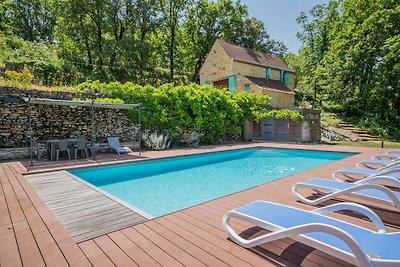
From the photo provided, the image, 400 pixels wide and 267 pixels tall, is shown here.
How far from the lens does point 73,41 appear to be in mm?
23047

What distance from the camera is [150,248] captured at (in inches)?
97.3

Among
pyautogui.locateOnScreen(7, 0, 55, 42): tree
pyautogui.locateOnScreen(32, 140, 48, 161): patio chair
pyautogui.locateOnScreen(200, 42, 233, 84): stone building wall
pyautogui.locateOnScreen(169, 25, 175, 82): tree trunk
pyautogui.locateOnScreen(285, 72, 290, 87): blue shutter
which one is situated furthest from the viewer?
pyautogui.locateOnScreen(7, 0, 55, 42): tree

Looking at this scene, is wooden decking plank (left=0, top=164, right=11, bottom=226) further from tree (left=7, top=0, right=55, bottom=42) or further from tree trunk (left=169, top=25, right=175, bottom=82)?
tree (left=7, top=0, right=55, bottom=42)

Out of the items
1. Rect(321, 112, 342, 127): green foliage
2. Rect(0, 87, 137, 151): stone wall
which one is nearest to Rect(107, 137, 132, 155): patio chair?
Rect(0, 87, 137, 151): stone wall

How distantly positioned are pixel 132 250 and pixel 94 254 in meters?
0.38

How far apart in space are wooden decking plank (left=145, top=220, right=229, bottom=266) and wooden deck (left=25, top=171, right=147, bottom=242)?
0.33 meters

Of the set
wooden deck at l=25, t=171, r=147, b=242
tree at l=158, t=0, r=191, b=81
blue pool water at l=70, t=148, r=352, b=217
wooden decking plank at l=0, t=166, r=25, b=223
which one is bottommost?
blue pool water at l=70, t=148, r=352, b=217

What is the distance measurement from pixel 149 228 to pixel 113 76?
68.1 ft

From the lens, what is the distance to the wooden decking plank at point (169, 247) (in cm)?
222

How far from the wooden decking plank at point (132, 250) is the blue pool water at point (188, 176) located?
194cm

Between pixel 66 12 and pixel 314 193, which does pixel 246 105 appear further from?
pixel 66 12

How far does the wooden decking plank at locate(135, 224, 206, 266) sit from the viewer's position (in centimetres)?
222

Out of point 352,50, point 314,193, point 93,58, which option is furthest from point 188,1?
point 314,193

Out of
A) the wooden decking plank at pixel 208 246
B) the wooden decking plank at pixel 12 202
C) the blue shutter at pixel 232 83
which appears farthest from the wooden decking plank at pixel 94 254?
the blue shutter at pixel 232 83
